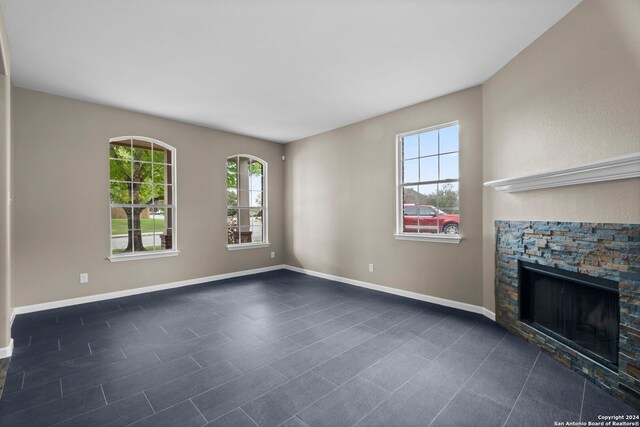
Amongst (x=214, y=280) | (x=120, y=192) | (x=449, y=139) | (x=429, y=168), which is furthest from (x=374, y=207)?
(x=120, y=192)

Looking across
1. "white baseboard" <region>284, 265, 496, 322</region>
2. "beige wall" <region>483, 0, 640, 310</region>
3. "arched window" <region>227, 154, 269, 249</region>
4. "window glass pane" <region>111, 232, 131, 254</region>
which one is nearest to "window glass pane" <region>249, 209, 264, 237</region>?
"arched window" <region>227, 154, 269, 249</region>

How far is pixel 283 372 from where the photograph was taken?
2.26 meters

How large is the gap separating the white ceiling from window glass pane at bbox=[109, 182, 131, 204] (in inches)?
46.8

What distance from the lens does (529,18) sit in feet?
7.79

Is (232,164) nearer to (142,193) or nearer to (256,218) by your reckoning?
(256,218)

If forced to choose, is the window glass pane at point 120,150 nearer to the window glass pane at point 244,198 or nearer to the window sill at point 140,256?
the window sill at point 140,256

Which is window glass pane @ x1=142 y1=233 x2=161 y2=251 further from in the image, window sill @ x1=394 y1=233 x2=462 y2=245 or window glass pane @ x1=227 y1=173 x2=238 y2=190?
window sill @ x1=394 y1=233 x2=462 y2=245

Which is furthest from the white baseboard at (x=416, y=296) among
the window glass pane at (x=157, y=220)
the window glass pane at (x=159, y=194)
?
the window glass pane at (x=159, y=194)

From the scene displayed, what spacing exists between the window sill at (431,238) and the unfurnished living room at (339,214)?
34 mm

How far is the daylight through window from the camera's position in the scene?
3.85 m

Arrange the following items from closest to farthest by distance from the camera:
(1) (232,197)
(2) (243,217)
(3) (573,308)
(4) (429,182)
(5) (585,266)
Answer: (5) (585,266) < (3) (573,308) < (4) (429,182) < (1) (232,197) < (2) (243,217)

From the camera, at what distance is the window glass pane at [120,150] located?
441cm

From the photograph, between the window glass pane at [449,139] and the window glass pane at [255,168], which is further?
the window glass pane at [255,168]

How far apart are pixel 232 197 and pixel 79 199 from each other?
2.38m
